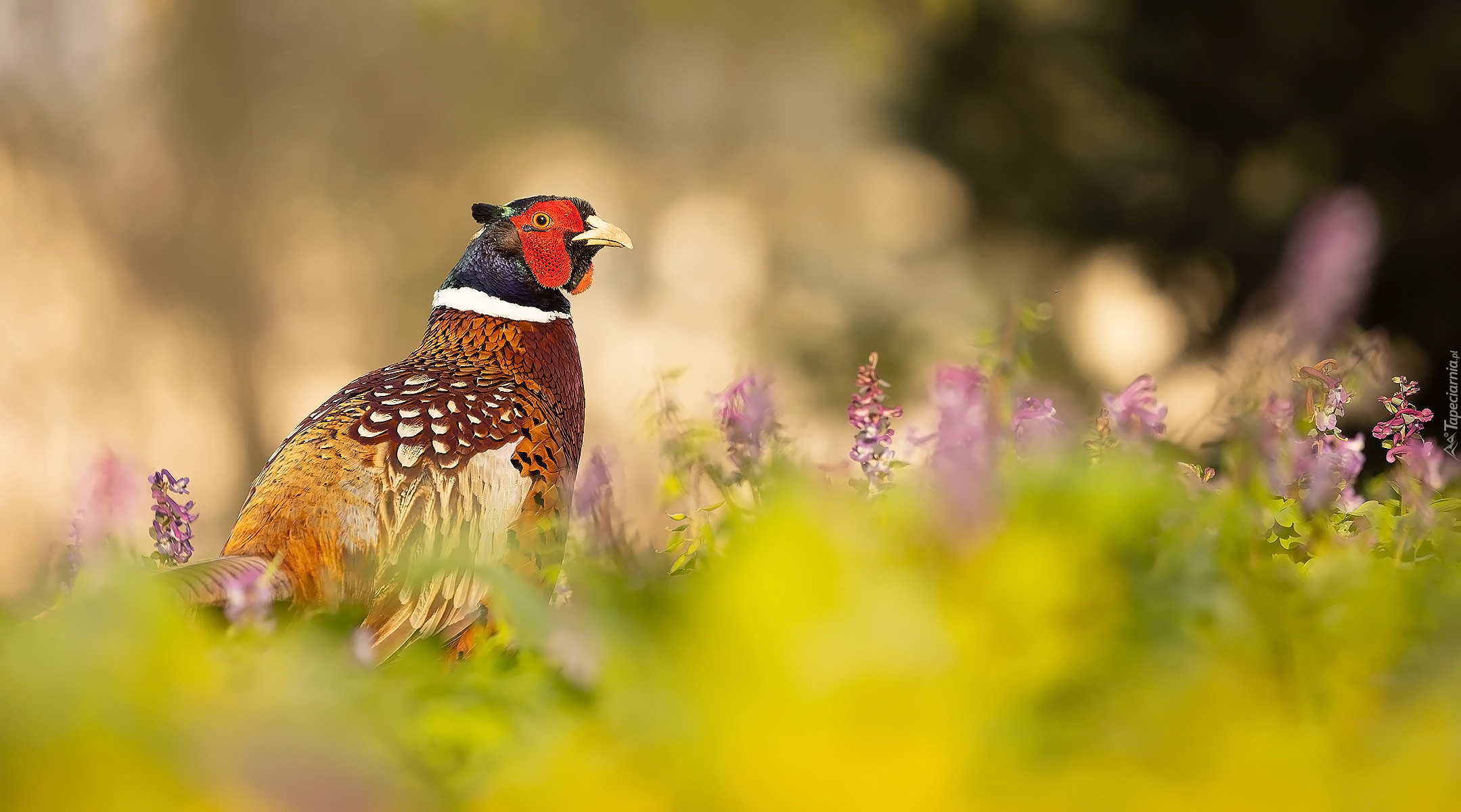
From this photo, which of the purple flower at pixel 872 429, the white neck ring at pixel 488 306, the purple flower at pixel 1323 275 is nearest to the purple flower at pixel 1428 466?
the purple flower at pixel 1323 275

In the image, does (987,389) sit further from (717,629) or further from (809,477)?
(717,629)

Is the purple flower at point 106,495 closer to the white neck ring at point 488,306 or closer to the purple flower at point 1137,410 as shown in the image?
the purple flower at point 1137,410

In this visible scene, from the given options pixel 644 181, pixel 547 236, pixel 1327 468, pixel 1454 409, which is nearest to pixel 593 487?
pixel 1327 468

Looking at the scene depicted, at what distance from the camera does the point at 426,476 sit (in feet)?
10.1

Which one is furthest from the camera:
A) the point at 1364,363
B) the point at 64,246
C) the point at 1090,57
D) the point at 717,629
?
the point at 64,246

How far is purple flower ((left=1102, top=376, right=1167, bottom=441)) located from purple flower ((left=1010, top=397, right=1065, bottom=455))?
7 cm

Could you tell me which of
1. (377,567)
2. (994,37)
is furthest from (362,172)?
(377,567)

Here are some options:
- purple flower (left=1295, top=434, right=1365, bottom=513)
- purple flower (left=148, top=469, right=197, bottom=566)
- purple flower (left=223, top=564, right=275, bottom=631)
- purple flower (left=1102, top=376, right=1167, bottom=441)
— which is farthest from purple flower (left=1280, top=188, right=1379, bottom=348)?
purple flower (left=148, top=469, right=197, bottom=566)

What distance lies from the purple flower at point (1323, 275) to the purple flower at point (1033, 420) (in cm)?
31

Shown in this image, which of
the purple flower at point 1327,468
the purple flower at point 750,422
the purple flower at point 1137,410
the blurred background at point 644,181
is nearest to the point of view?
the purple flower at point 1137,410

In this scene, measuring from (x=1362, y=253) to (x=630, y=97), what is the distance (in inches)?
535

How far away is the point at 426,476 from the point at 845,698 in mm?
2467

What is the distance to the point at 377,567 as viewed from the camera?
2.80m

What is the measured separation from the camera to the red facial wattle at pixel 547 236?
414cm
